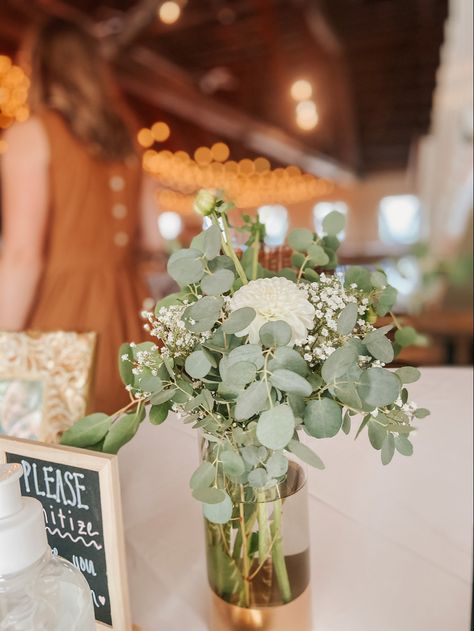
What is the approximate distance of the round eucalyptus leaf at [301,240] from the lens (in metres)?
0.58

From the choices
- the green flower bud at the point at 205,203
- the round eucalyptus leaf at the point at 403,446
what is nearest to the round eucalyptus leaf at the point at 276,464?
the round eucalyptus leaf at the point at 403,446

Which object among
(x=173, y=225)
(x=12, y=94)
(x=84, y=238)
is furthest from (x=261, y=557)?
(x=173, y=225)

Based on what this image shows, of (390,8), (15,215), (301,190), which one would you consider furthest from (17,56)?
(301,190)

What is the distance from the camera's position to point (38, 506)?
0.37m

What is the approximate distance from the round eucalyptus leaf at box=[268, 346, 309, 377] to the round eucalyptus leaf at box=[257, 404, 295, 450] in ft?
0.11

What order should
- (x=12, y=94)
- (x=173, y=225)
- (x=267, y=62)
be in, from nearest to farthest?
(x=12, y=94)
(x=173, y=225)
(x=267, y=62)

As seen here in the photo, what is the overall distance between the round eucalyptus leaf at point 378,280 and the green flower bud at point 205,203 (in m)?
0.16

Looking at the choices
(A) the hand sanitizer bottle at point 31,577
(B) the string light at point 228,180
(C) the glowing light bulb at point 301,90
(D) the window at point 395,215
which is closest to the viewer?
(A) the hand sanitizer bottle at point 31,577

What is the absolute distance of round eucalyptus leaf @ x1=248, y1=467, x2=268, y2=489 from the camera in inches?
17.1

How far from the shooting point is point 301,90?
4605 millimetres

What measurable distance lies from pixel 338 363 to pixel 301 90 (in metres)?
4.66

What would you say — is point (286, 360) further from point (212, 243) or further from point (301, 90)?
point (301, 90)

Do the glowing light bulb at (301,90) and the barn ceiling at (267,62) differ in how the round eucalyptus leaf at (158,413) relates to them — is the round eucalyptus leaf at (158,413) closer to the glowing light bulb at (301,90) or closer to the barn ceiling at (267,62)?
the barn ceiling at (267,62)

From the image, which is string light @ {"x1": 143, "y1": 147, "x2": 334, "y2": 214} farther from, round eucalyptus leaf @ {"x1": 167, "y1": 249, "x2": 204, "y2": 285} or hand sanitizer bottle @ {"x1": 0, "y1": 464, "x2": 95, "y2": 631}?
hand sanitizer bottle @ {"x1": 0, "y1": 464, "x2": 95, "y2": 631}
